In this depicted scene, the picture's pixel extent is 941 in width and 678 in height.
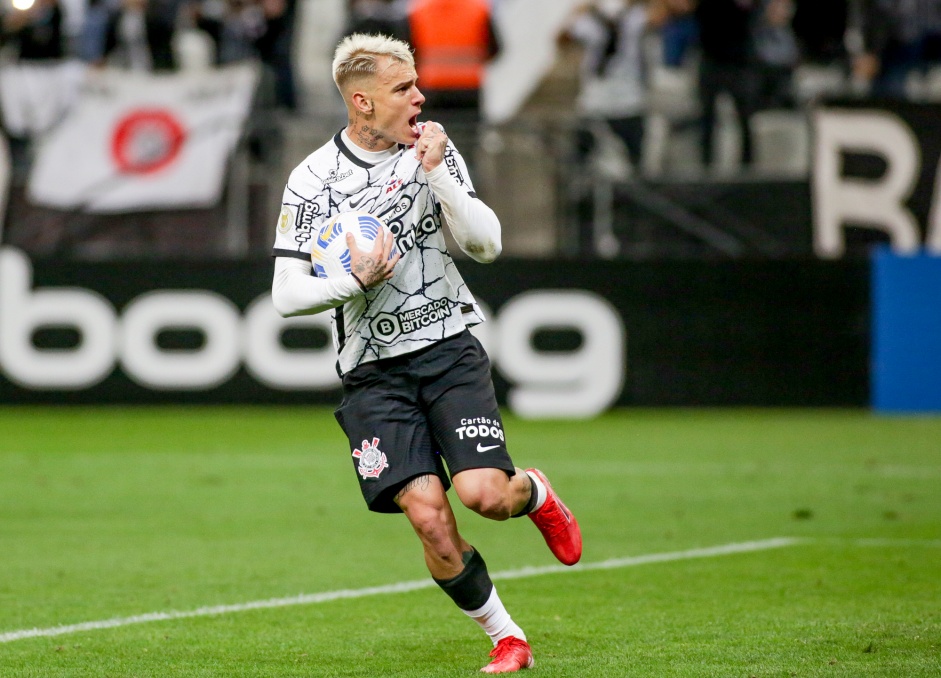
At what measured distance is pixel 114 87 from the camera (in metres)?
15.4

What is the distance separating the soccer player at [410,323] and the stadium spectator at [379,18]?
9.13 meters

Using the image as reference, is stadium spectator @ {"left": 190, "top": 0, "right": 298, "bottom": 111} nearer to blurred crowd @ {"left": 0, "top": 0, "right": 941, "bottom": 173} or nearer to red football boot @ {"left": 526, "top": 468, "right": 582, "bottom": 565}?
blurred crowd @ {"left": 0, "top": 0, "right": 941, "bottom": 173}

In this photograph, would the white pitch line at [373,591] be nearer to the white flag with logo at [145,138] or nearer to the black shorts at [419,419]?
the black shorts at [419,419]

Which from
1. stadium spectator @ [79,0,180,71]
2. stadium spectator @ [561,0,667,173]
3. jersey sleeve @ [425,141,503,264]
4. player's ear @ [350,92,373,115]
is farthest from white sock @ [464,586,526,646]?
stadium spectator @ [79,0,180,71]

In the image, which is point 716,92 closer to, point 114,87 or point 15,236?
point 114,87

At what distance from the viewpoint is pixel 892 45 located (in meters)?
17.6

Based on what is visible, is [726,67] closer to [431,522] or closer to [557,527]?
[557,527]

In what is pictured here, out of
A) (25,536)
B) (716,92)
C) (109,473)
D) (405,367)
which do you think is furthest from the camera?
(716,92)

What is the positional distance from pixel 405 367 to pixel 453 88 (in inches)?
397

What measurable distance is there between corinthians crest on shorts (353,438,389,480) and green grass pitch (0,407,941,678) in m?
0.68

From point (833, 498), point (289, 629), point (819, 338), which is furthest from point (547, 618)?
point (819, 338)

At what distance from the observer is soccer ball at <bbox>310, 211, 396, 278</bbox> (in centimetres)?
548

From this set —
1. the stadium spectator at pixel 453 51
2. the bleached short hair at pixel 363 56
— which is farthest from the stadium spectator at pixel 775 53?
the bleached short hair at pixel 363 56

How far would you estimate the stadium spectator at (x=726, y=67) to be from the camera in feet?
51.9
